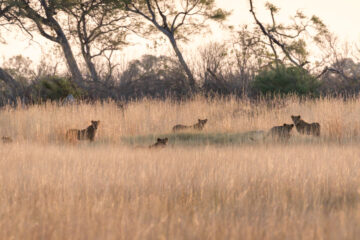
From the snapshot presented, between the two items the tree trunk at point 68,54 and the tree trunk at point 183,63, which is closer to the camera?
the tree trunk at point 183,63

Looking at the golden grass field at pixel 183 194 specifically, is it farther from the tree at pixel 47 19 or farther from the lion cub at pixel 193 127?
the tree at pixel 47 19

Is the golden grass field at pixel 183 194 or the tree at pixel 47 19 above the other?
the tree at pixel 47 19

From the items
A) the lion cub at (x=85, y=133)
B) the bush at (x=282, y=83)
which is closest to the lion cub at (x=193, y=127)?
the lion cub at (x=85, y=133)

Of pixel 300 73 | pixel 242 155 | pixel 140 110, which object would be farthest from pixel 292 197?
pixel 300 73

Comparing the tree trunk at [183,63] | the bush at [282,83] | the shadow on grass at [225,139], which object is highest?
the tree trunk at [183,63]

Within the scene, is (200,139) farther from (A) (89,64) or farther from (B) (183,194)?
(A) (89,64)

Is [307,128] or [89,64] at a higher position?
[89,64]

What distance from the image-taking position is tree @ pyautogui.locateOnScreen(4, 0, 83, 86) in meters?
23.8

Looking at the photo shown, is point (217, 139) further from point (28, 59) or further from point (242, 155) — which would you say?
point (28, 59)

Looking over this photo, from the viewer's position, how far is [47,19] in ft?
79.8

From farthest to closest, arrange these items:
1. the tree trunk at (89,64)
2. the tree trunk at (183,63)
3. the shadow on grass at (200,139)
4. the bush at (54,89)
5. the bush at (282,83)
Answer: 1. the tree trunk at (89,64)
2. the tree trunk at (183,63)
3. the bush at (54,89)
4. the bush at (282,83)
5. the shadow on grass at (200,139)

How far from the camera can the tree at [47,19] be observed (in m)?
23.8

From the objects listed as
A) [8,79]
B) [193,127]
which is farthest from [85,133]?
[8,79]

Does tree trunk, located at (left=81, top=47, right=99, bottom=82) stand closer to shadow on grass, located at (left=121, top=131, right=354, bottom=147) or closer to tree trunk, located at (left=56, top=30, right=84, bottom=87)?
tree trunk, located at (left=56, top=30, right=84, bottom=87)
